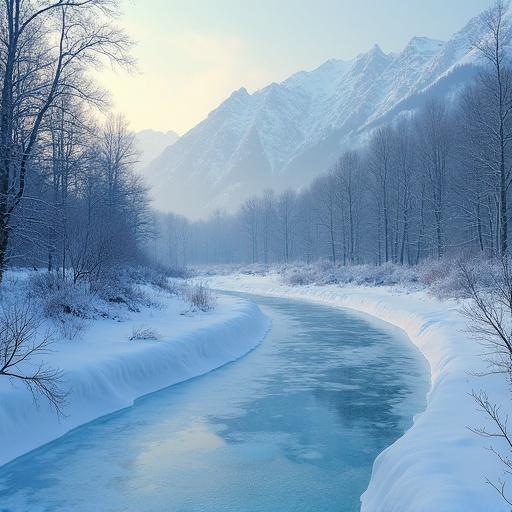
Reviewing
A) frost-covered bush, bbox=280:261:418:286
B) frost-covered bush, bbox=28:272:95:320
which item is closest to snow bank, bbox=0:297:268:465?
frost-covered bush, bbox=28:272:95:320

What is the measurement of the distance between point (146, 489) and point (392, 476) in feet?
9.73

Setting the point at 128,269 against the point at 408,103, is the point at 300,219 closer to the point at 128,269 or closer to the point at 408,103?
the point at 128,269

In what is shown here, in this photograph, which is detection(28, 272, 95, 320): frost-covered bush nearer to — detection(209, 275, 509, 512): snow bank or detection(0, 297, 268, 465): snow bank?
detection(0, 297, 268, 465): snow bank

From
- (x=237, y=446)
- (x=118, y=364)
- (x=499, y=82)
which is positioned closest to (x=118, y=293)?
(x=118, y=364)

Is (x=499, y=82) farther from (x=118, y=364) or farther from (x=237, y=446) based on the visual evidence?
(x=237, y=446)

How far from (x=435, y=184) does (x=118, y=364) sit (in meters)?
31.3

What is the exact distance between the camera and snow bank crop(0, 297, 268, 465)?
810 centimetres

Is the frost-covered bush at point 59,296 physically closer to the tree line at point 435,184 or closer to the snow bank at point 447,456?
the snow bank at point 447,456

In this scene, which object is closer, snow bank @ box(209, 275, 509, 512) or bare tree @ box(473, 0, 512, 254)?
snow bank @ box(209, 275, 509, 512)

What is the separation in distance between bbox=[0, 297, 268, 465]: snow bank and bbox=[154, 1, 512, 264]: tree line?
10714 mm

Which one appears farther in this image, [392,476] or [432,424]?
[432,424]

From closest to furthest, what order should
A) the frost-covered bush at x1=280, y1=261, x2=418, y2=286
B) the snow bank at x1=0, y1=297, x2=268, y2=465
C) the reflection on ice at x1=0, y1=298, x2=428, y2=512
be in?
1. the reflection on ice at x1=0, y1=298, x2=428, y2=512
2. the snow bank at x1=0, y1=297, x2=268, y2=465
3. the frost-covered bush at x1=280, y1=261, x2=418, y2=286

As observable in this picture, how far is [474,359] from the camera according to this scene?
10711 mm

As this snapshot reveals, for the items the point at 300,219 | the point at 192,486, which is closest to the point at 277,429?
the point at 192,486
